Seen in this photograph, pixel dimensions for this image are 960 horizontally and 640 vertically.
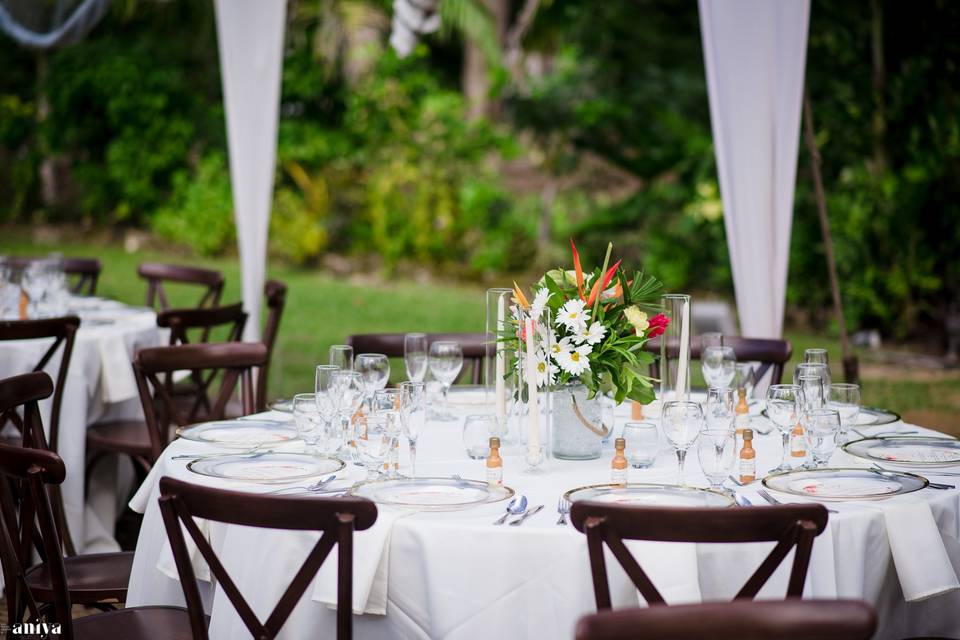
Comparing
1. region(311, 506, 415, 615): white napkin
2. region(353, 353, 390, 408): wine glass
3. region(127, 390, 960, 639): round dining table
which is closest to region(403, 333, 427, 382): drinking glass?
region(353, 353, 390, 408): wine glass

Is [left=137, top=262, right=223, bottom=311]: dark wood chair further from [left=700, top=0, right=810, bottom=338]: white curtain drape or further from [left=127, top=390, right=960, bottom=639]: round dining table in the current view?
[left=127, top=390, right=960, bottom=639]: round dining table

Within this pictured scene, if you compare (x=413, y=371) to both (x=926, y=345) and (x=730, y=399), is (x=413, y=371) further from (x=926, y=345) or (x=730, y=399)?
(x=926, y=345)

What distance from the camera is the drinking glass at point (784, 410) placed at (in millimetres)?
3012

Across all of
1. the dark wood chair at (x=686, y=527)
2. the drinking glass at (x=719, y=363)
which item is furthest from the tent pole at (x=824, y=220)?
the dark wood chair at (x=686, y=527)

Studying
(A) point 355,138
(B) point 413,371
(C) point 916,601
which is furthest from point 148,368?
(A) point 355,138

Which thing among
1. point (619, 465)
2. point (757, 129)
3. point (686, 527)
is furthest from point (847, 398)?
point (757, 129)

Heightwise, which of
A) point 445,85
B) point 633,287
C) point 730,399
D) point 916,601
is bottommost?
point 916,601

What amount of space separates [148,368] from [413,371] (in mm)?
938

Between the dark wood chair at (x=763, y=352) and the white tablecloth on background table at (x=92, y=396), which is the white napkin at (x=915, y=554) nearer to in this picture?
the dark wood chair at (x=763, y=352)

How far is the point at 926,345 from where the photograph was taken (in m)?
10.5

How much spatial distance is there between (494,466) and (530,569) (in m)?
0.43

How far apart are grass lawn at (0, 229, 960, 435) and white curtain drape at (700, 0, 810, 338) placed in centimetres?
295

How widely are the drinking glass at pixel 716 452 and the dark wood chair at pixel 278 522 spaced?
2.79 feet

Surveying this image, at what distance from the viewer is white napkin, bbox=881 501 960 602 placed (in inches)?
104
